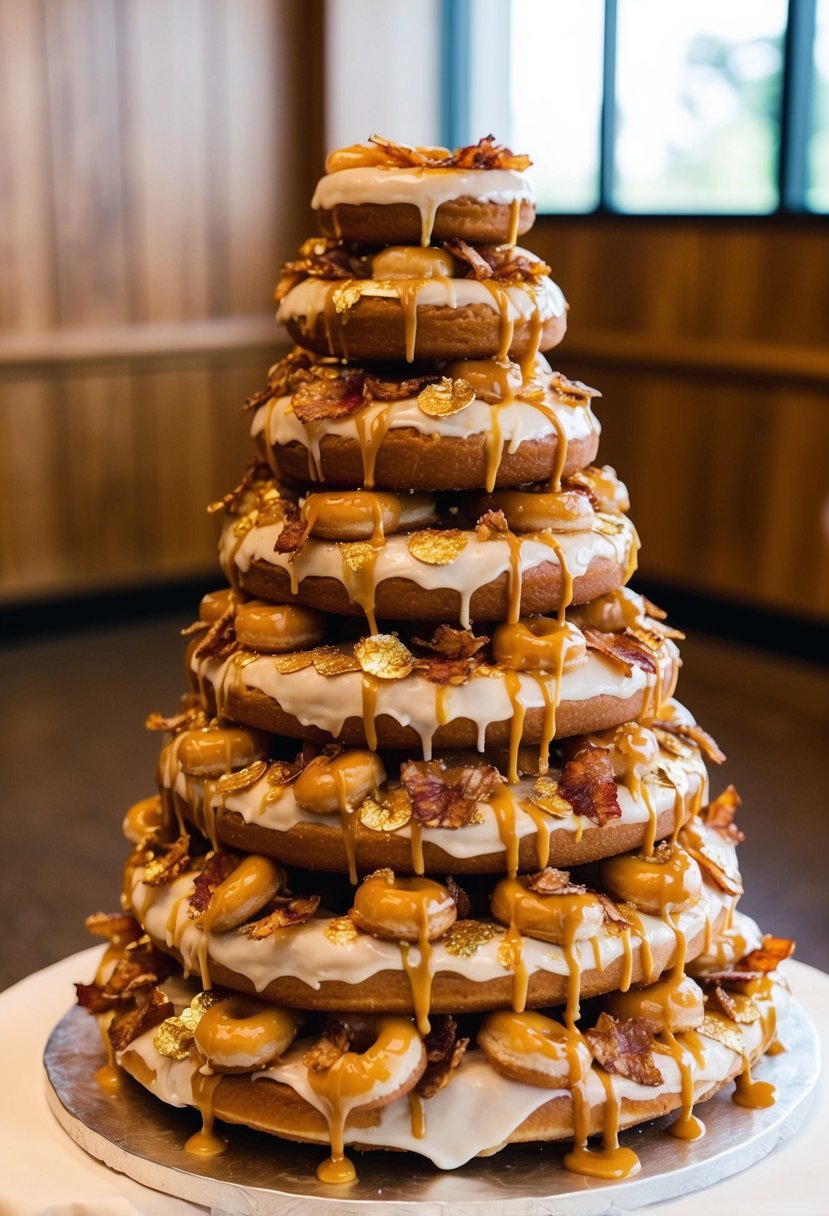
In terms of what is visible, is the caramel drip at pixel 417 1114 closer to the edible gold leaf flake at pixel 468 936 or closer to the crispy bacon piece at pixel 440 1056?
the crispy bacon piece at pixel 440 1056

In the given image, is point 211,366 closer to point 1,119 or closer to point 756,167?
point 1,119

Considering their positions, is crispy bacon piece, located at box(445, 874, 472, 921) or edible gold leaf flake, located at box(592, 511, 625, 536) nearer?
crispy bacon piece, located at box(445, 874, 472, 921)

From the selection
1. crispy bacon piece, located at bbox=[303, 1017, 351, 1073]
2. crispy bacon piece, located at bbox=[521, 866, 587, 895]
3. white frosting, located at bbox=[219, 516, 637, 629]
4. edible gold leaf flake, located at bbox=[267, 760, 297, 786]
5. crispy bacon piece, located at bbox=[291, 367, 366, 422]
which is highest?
crispy bacon piece, located at bbox=[291, 367, 366, 422]

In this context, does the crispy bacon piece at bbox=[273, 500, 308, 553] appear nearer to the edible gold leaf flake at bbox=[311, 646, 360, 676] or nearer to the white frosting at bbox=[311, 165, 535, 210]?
the edible gold leaf flake at bbox=[311, 646, 360, 676]

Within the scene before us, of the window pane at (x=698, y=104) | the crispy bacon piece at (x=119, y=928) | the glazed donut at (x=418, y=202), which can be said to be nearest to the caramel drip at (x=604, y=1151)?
the crispy bacon piece at (x=119, y=928)

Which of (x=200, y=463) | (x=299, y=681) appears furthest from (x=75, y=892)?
(x=200, y=463)

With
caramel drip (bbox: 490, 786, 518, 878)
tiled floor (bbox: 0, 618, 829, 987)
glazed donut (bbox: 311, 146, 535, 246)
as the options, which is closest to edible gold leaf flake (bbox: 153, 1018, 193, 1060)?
caramel drip (bbox: 490, 786, 518, 878)
